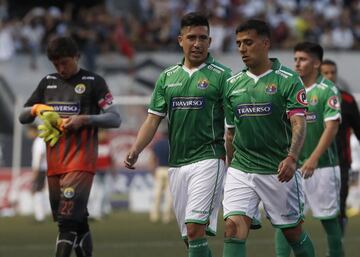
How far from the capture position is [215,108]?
34.5 feet

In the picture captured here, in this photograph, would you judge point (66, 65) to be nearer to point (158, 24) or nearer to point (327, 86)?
point (327, 86)

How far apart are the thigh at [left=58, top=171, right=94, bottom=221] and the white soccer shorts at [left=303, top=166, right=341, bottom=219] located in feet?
8.76

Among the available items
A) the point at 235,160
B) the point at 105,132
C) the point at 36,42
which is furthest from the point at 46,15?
the point at 235,160

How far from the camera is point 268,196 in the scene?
1013 cm

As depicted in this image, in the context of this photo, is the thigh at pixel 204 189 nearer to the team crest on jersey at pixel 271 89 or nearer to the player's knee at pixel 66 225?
the team crest on jersey at pixel 271 89

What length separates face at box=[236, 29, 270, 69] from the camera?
32.9 ft

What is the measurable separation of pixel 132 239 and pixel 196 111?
7.60 metres

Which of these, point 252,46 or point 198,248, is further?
point 198,248

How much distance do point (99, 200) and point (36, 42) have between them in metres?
6.62

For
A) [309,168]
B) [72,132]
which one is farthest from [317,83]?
[72,132]

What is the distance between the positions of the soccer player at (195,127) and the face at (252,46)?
1.78 ft

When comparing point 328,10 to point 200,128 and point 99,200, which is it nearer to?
point 99,200

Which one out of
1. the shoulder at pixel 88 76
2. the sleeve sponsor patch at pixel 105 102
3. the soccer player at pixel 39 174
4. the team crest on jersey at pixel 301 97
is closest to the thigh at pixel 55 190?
the sleeve sponsor patch at pixel 105 102

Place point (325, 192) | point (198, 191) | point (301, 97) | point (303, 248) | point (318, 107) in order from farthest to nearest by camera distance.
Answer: point (325, 192) → point (318, 107) → point (198, 191) → point (303, 248) → point (301, 97)
